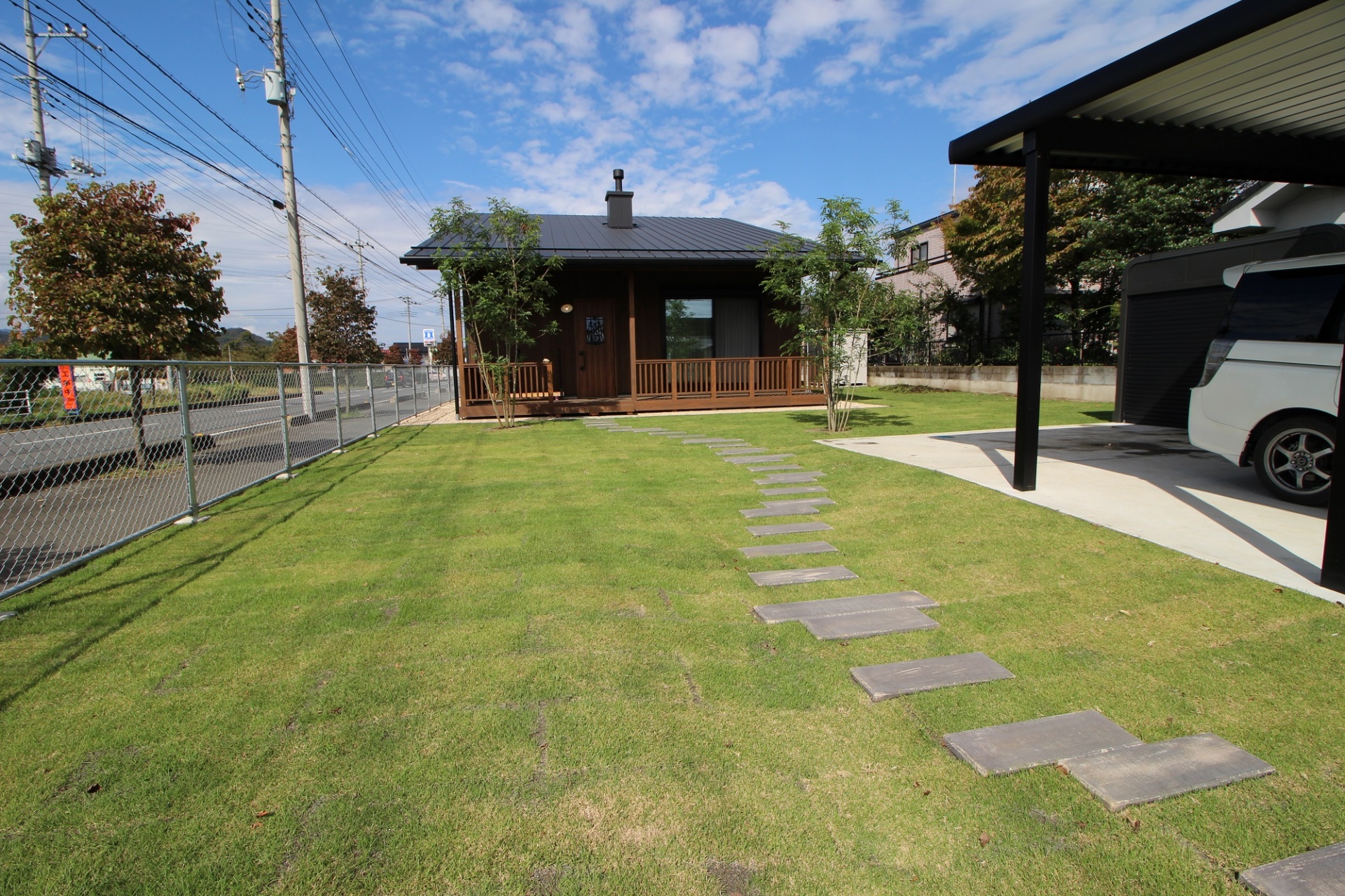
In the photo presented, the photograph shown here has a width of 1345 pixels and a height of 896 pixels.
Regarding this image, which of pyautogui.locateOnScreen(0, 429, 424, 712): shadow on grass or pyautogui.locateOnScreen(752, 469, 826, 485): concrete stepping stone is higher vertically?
pyautogui.locateOnScreen(752, 469, 826, 485): concrete stepping stone

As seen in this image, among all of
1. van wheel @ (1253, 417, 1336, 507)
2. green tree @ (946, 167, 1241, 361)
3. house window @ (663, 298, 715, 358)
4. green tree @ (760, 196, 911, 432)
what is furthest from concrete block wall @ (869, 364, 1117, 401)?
house window @ (663, 298, 715, 358)

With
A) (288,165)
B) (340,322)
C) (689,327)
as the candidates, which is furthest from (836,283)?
(340,322)

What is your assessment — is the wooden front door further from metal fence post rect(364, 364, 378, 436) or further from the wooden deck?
metal fence post rect(364, 364, 378, 436)

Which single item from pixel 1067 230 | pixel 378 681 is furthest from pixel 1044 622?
pixel 1067 230

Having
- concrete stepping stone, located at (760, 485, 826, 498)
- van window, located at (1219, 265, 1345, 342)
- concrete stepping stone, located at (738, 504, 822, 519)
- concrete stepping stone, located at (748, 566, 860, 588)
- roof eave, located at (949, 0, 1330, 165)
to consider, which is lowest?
concrete stepping stone, located at (748, 566, 860, 588)

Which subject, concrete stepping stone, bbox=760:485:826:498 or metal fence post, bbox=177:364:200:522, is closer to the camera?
metal fence post, bbox=177:364:200:522

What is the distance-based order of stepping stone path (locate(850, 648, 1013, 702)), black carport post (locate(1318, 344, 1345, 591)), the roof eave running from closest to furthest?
stepping stone path (locate(850, 648, 1013, 702))
black carport post (locate(1318, 344, 1345, 591))
the roof eave

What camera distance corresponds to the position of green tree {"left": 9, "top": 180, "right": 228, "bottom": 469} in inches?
282

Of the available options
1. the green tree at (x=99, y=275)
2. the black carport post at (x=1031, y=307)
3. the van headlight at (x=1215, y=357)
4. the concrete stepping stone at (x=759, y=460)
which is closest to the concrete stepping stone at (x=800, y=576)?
the black carport post at (x=1031, y=307)

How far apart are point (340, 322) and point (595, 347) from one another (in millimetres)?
23591

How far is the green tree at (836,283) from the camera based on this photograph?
28.0ft

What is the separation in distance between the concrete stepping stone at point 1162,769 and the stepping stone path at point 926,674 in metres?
0.51

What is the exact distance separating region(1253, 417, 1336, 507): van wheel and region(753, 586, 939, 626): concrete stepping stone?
140 inches

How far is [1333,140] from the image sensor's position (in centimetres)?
611
